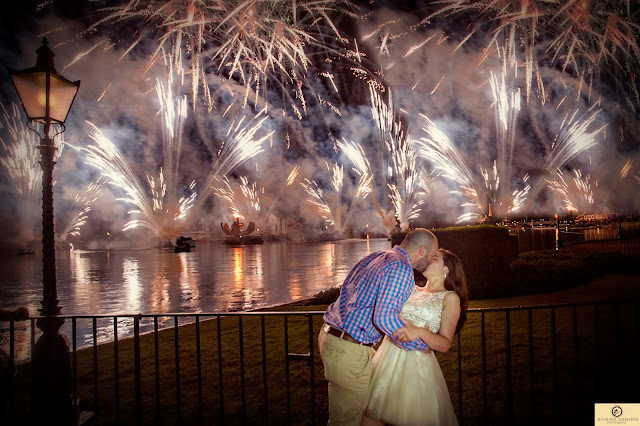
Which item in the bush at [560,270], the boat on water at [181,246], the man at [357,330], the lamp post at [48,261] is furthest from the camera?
the boat on water at [181,246]

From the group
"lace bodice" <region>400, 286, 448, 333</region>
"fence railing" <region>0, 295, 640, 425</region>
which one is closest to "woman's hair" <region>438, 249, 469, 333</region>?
"lace bodice" <region>400, 286, 448, 333</region>

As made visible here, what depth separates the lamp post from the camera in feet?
15.9

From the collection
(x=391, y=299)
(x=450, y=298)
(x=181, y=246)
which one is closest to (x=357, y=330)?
(x=391, y=299)

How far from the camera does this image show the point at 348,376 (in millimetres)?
3416

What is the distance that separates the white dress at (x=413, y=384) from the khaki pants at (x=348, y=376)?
0.38 ft

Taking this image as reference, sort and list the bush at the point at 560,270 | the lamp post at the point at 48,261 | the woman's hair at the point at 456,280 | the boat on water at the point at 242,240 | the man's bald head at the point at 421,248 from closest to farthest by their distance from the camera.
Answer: the man's bald head at the point at 421,248 → the woman's hair at the point at 456,280 → the lamp post at the point at 48,261 → the bush at the point at 560,270 → the boat on water at the point at 242,240

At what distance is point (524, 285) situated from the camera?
12.6 m

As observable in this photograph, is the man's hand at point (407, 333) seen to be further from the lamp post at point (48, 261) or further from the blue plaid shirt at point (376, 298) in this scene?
the lamp post at point (48, 261)

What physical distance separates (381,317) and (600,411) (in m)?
2.97

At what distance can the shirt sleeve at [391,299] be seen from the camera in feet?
10.2

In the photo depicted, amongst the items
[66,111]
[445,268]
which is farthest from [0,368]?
[445,268]

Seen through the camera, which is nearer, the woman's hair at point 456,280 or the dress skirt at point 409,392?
the dress skirt at point 409,392

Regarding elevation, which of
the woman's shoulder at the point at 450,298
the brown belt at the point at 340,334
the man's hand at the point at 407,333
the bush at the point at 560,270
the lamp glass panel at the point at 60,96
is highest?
the lamp glass panel at the point at 60,96

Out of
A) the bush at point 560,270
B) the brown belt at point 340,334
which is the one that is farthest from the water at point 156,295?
the brown belt at point 340,334
